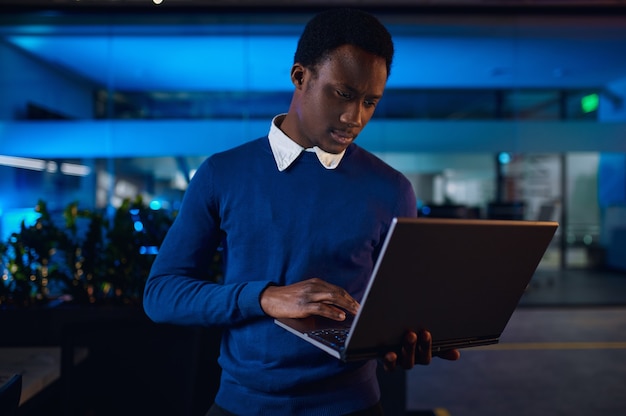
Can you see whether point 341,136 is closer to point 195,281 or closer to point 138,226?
point 195,281

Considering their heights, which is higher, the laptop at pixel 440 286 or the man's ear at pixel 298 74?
the man's ear at pixel 298 74

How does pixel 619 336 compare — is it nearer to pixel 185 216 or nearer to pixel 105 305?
pixel 105 305

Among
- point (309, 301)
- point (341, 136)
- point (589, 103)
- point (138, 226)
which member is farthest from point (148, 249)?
point (589, 103)

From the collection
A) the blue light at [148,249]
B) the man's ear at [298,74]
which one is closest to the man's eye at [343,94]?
the man's ear at [298,74]

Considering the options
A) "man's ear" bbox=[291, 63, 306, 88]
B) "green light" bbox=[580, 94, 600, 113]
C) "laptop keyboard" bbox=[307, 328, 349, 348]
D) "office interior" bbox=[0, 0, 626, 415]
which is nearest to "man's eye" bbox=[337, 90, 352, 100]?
"man's ear" bbox=[291, 63, 306, 88]

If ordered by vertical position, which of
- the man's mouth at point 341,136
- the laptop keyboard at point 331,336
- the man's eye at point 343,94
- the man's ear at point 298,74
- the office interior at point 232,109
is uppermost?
the office interior at point 232,109

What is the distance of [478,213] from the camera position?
7027mm

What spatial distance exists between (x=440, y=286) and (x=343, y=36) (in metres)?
0.50

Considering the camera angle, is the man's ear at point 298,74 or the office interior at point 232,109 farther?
the office interior at point 232,109

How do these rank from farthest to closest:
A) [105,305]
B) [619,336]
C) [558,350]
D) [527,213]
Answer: [527,213] < [619,336] < [558,350] < [105,305]

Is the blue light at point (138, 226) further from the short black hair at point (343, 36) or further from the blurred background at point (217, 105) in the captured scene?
the blurred background at point (217, 105)

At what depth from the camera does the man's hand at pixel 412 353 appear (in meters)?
Answer: 0.82

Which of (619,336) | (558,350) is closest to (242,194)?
(558,350)

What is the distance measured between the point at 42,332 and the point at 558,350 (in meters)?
3.95
